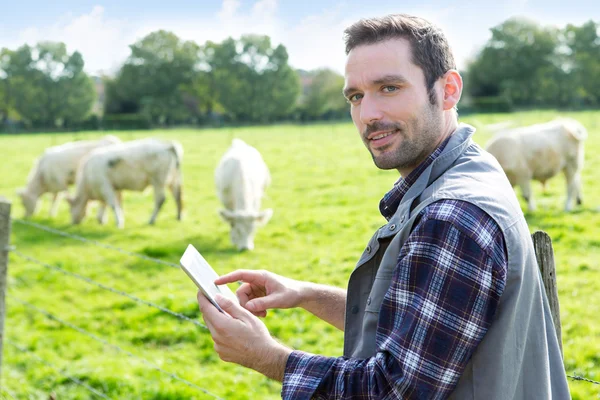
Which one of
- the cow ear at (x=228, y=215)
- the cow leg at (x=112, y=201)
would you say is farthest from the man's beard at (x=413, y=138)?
the cow leg at (x=112, y=201)

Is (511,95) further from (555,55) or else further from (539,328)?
(539,328)

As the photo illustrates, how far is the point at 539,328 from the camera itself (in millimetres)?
1640

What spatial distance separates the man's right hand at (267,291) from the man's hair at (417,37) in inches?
32.7

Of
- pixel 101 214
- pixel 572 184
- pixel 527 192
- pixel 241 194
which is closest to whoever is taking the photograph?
pixel 241 194

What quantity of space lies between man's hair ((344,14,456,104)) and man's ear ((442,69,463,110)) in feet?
0.07

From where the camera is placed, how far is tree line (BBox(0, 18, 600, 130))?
2180 inches

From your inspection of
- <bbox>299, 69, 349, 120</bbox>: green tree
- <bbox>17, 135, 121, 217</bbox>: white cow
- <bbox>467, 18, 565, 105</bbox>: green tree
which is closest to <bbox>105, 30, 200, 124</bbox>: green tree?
<bbox>299, 69, 349, 120</bbox>: green tree

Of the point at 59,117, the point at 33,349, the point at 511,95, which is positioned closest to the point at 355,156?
the point at 33,349

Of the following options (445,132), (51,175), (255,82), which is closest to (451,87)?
(445,132)

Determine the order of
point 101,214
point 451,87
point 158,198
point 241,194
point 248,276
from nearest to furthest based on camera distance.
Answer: point 451,87
point 248,276
point 241,194
point 158,198
point 101,214

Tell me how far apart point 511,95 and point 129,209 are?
45990mm

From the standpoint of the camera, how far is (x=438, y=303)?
1498 mm

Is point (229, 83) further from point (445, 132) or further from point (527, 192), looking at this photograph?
point (445, 132)

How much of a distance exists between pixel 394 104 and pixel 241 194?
9623 mm
